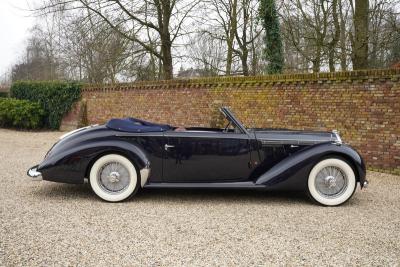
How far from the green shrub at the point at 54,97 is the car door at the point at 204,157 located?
12.2 m

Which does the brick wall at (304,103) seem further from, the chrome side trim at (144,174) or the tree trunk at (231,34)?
the tree trunk at (231,34)

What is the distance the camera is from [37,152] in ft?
33.4

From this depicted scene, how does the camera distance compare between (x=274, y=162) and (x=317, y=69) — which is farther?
(x=317, y=69)

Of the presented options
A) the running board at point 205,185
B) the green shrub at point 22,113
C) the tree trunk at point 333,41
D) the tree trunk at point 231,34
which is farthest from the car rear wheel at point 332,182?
the tree trunk at point 231,34

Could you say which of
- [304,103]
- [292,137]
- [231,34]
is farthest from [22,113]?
[292,137]

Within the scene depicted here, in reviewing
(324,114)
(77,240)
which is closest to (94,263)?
(77,240)

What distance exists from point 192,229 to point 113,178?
1500 mm

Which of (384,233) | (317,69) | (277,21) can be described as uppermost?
(277,21)

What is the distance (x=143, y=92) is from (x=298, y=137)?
8740 millimetres

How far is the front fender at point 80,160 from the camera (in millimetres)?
5113

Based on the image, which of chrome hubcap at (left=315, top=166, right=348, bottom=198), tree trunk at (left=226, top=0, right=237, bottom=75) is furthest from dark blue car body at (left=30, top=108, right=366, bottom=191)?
tree trunk at (left=226, top=0, right=237, bottom=75)

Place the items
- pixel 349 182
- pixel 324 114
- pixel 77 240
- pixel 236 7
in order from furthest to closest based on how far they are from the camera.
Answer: pixel 236 7 < pixel 324 114 < pixel 349 182 < pixel 77 240

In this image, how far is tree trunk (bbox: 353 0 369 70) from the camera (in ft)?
37.6

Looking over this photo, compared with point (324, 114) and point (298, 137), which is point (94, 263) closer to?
point (298, 137)
